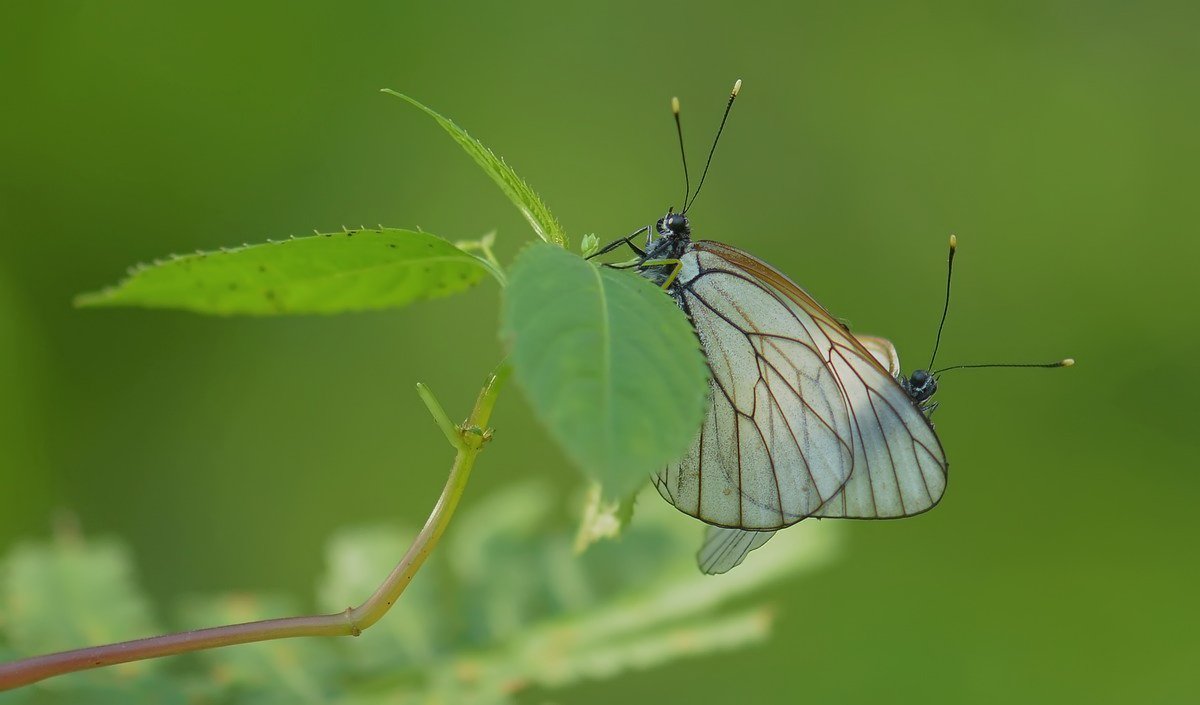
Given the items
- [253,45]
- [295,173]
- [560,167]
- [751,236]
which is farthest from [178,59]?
[751,236]

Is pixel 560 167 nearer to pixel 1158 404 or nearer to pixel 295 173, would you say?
pixel 295 173

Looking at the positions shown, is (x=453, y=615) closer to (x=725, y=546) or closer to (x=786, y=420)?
(x=725, y=546)

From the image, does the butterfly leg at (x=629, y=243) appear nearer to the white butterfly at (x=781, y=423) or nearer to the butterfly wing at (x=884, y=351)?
the white butterfly at (x=781, y=423)

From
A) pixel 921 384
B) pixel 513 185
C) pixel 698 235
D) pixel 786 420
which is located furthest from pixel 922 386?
pixel 698 235

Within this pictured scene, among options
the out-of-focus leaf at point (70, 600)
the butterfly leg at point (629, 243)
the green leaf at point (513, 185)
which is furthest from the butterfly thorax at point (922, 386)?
the out-of-focus leaf at point (70, 600)

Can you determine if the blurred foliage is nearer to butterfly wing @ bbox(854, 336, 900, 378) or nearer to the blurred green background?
butterfly wing @ bbox(854, 336, 900, 378)
